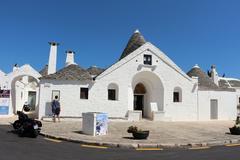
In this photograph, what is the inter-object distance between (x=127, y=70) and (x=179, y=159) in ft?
51.4

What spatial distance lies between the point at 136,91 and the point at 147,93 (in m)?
1.08

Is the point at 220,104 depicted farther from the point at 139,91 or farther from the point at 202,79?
the point at 139,91

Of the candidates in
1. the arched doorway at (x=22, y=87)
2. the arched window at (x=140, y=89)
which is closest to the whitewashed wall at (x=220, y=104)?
the arched window at (x=140, y=89)

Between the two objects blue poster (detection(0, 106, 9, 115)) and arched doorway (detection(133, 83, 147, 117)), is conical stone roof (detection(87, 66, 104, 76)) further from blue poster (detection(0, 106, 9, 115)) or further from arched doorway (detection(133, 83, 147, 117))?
blue poster (detection(0, 106, 9, 115))

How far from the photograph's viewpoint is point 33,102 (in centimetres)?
3766

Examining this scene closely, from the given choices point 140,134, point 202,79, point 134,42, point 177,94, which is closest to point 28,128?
point 140,134

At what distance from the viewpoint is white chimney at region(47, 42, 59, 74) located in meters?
25.7

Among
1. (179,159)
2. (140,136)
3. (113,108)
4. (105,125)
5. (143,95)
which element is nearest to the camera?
(179,159)

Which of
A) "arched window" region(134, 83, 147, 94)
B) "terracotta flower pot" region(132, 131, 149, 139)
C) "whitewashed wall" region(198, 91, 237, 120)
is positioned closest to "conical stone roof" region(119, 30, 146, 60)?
"arched window" region(134, 83, 147, 94)

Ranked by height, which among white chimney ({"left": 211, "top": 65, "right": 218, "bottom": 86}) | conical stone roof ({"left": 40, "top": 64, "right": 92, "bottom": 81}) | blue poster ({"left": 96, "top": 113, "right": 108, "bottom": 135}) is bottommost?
blue poster ({"left": 96, "top": 113, "right": 108, "bottom": 135})

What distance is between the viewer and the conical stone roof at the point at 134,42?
29.0m

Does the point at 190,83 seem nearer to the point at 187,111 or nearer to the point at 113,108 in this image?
the point at 187,111

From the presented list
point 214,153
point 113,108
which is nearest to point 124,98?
point 113,108

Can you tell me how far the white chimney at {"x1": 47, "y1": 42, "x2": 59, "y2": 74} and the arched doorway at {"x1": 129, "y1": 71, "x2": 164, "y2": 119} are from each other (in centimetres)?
739
